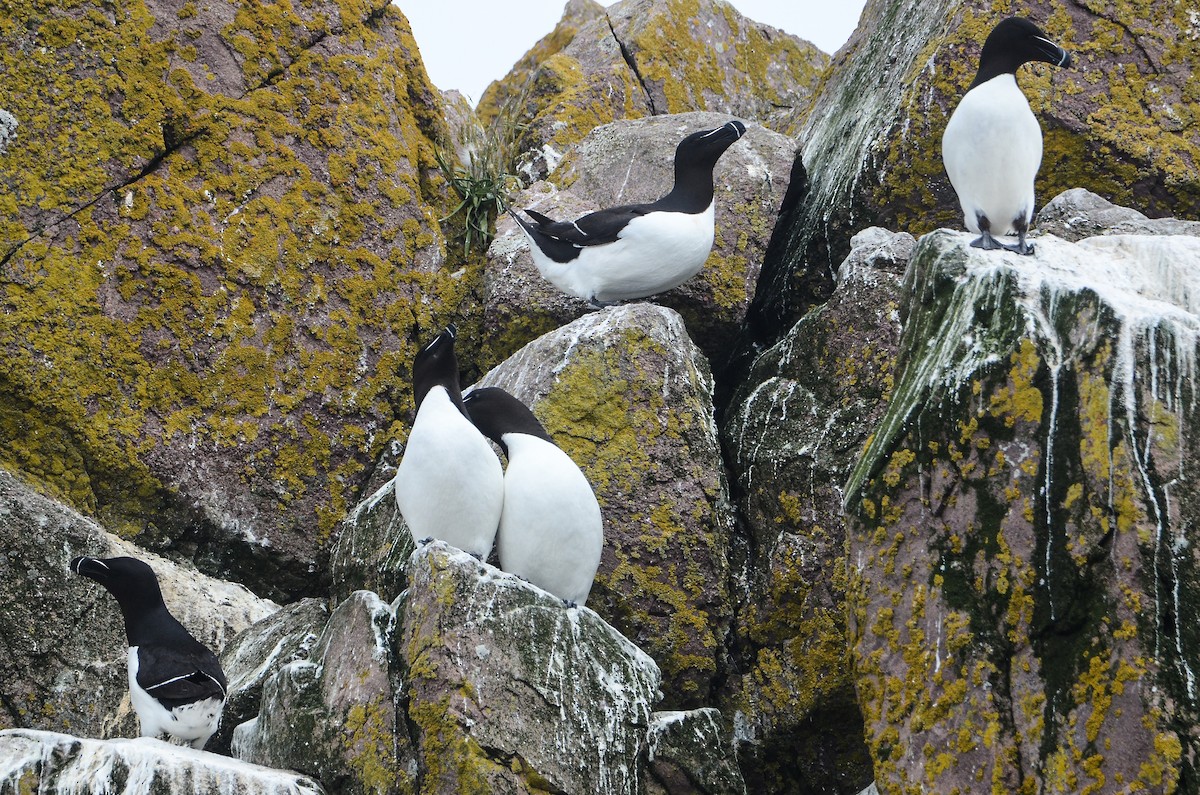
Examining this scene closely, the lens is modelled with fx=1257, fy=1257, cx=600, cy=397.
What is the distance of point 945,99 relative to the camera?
737cm

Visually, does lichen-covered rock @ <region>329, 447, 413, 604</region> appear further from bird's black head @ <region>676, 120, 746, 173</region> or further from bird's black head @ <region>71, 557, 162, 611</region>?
bird's black head @ <region>676, 120, 746, 173</region>

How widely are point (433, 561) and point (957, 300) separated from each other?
7.33ft

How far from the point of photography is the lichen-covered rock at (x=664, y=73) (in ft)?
32.8

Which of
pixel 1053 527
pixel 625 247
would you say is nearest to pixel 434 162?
pixel 625 247

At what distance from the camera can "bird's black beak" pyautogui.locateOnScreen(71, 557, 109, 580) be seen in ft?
19.2

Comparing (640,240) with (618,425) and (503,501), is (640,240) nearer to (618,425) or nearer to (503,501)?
(618,425)

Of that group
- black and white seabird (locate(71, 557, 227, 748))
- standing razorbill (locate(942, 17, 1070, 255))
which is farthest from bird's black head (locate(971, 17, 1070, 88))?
black and white seabird (locate(71, 557, 227, 748))

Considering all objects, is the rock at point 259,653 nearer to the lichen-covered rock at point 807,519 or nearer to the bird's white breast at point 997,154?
the lichen-covered rock at point 807,519

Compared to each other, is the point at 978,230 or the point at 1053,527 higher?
the point at 978,230

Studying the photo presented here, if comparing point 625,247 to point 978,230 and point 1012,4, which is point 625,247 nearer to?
point 978,230

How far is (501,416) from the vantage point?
5758mm

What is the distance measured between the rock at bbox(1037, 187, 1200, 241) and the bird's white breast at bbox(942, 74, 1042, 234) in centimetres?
92

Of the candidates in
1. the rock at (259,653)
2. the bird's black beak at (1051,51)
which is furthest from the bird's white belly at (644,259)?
the rock at (259,653)

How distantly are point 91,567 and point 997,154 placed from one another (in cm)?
459
